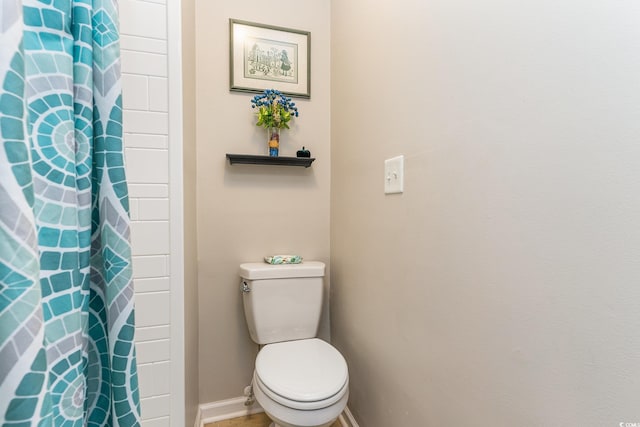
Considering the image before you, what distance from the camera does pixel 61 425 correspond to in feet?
1.40

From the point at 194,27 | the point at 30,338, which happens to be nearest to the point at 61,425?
the point at 30,338

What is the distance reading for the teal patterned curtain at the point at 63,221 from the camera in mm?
342

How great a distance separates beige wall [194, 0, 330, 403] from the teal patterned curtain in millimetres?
932

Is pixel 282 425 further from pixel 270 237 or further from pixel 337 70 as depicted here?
pixel 337 70

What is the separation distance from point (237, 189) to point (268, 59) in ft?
2.26

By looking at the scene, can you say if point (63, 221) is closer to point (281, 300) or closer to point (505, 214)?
point (505, 214)

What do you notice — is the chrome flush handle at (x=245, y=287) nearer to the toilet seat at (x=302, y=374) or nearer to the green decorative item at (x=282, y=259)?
the green decorative item at (x=282, y=259)

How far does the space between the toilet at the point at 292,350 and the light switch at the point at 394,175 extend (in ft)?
1.91

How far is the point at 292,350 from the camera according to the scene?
127 cm

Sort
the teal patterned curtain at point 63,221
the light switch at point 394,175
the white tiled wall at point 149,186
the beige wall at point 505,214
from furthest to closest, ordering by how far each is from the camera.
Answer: the light switch at point 394,175 → the white tiled wall at point 149,186 → the beige wall at point 505,214 → the teal patterned curtain at point 63,221

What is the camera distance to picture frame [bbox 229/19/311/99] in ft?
4.98

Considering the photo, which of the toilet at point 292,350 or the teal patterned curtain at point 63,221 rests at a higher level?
the teal patterned curtain at point 63,221

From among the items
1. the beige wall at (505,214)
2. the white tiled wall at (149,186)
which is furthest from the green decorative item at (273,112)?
the white tiled wall at (149,186)

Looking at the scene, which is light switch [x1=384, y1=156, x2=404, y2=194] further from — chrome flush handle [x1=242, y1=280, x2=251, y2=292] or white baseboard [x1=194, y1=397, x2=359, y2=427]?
white baseboard [x1=194, y1=397, x2=359, y2=427]
